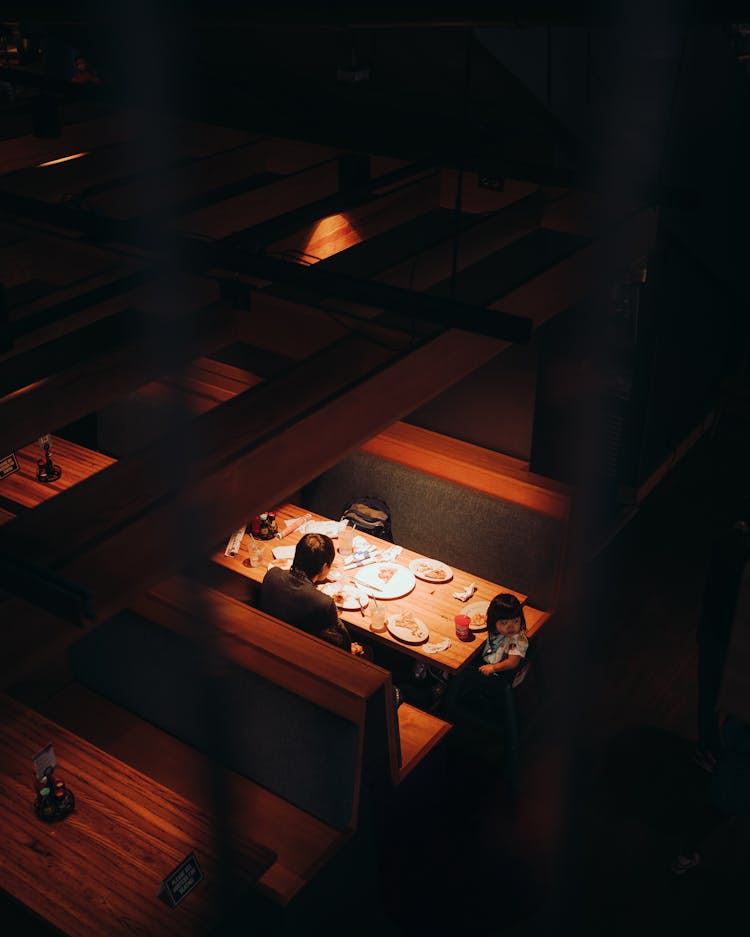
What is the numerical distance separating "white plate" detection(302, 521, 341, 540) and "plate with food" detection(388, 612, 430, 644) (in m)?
0.82

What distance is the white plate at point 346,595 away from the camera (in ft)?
15.7

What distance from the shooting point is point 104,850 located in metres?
3.41

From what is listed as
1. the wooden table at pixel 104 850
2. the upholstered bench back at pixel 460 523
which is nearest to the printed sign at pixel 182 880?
the wooden table at pixel 104 850

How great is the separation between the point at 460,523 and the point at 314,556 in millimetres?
932

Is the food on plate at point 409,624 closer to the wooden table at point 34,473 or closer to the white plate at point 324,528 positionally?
the white plate at point 324,528

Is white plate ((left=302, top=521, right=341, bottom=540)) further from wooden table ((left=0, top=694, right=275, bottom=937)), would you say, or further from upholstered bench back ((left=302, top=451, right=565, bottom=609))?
wooden table ((left=0, top=694, right=275, bottom=937))

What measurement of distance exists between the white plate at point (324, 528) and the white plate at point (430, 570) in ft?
1.64

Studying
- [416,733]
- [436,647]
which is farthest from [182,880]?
[436,647]

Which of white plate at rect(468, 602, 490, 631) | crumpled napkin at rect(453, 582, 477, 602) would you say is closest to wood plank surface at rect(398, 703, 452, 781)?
white plate at rect(468, 602, 490, 631)

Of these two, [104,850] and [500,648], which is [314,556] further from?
[104,850]

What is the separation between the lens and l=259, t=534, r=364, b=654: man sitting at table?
447 cm

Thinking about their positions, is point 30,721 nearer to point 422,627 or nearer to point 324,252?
point 422,627

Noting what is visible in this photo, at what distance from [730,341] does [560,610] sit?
10.5ft

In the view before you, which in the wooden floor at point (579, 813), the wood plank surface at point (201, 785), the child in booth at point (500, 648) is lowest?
→ the wooden floor at point (579, 813)
